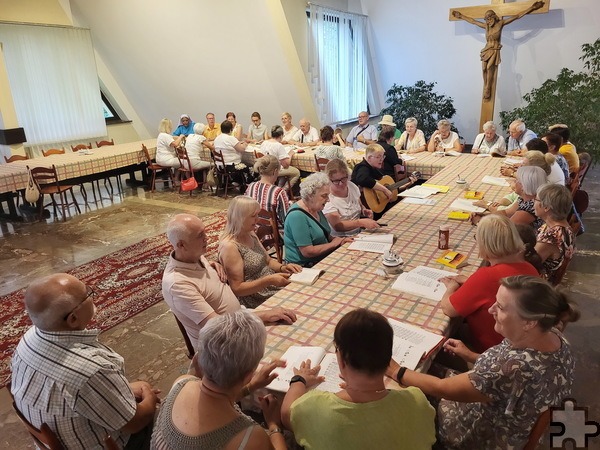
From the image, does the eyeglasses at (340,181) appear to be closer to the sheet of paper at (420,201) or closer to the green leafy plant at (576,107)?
the sheet of paper at (420,201)

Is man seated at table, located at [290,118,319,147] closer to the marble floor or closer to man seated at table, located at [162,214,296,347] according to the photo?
the marble floor

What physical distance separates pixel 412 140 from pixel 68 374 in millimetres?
6063

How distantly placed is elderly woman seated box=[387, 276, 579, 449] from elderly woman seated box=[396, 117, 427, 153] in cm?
527

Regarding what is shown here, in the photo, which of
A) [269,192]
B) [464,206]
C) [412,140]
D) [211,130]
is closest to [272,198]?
[269,192]

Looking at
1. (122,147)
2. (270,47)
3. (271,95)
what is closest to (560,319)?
(270,47)

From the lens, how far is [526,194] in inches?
129

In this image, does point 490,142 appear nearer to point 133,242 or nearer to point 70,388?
point 133,242

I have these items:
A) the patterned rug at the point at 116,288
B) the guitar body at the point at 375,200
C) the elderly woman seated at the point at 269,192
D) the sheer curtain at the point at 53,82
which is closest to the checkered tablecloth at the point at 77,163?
the sheer curtain at the point at 53,82

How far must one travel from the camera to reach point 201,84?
30.3 ft

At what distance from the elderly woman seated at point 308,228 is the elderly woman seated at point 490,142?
3.93m

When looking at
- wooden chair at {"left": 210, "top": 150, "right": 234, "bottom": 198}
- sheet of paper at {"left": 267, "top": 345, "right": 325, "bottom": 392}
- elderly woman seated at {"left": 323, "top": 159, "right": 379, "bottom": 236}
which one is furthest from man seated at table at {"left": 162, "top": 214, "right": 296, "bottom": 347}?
wooden chair at {"left": 210, "top": 150, "right": 234, "bottom": 198}

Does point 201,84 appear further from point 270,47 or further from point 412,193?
point 412,193

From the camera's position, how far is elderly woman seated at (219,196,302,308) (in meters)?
2.54

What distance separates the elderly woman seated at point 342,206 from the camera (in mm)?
3410
